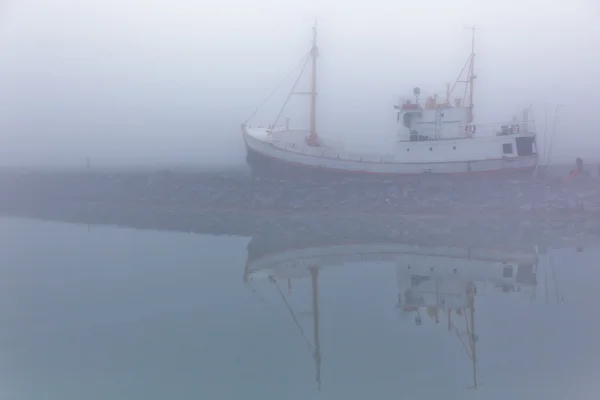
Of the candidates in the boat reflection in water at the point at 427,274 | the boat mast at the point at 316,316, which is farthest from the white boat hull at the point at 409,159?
the boat mast at the point at 316,316

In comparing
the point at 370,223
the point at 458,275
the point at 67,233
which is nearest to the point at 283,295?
the point at 458,275

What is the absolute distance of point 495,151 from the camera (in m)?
24.0

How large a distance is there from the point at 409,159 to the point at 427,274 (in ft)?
40.8

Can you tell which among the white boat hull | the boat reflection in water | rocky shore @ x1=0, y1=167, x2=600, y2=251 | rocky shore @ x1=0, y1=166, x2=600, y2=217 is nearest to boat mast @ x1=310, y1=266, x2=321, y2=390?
the boat reflection in water

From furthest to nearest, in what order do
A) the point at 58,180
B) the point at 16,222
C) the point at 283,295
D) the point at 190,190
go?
the point at 58,180
the point at 190,190
the point at 16,222
the point at 283,295

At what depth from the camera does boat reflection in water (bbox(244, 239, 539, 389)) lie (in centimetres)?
926

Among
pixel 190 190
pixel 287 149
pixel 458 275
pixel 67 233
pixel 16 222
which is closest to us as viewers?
pixel 458 275

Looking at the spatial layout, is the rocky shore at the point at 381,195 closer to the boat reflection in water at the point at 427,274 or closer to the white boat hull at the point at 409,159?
the white boat hull at the point at 409,159

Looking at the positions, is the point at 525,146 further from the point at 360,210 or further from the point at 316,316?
the point at 316,316

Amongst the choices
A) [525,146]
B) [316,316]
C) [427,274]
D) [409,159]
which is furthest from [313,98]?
[316,316]

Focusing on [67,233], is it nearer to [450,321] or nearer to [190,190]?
[190,190]

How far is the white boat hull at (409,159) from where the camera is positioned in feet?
78.6

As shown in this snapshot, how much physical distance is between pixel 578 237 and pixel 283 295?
11.1 m

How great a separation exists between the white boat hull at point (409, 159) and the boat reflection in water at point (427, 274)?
8.69m
